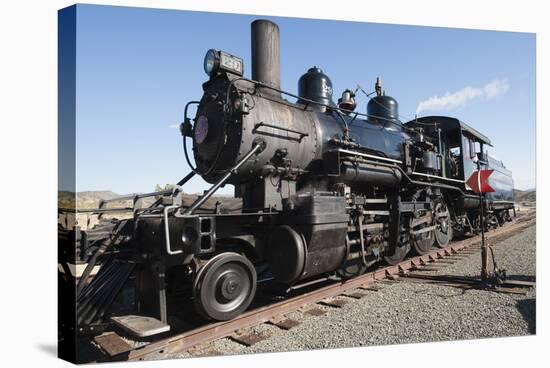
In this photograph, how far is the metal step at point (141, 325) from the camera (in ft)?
10.9

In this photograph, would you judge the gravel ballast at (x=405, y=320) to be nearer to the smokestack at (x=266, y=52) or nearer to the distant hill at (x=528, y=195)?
the distant hill at (x=528, y=195)

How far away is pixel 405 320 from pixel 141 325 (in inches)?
116

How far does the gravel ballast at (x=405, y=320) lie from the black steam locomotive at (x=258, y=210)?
1.70ft

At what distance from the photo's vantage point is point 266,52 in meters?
5.37

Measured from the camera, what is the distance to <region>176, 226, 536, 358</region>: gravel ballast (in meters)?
3.94

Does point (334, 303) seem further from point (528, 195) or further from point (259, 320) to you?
point (528, 195)

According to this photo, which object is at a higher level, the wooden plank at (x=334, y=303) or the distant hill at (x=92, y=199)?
the distant hill at (x=92, y=199)

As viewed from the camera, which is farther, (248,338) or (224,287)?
(224,287)

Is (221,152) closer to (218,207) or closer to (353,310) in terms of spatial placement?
(218,207)

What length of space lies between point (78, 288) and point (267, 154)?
2585 millimetres

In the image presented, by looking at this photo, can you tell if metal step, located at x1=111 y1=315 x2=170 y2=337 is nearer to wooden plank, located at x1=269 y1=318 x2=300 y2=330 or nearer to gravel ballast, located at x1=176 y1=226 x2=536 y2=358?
gravel ballast, located at x1=176 y1=226 x2=536 y2=358

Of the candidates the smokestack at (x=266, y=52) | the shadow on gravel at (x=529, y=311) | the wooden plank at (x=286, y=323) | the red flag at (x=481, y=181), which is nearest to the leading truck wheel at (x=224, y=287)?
the wooden plank at (x=286, y=323)

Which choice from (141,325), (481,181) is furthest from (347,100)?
(141,325)

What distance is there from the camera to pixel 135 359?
10.9 feet
